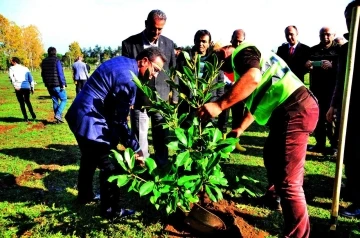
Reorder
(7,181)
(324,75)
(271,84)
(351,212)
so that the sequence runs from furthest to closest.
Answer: (324,75)
(7,181)
(351,212)
(271,84)

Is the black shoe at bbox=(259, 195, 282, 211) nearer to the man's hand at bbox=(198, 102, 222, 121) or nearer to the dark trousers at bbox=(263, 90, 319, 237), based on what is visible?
the dark trousers at bbox=(263, 90, 319, 237)

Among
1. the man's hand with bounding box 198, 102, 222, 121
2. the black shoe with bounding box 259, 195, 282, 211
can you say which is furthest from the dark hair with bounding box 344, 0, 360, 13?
the black shoe with bounding box 259, 195, 282, 211

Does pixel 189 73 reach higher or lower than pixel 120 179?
higher

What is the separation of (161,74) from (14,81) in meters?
6.41

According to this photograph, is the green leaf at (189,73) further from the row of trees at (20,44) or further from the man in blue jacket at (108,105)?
the row of trees at (20,44)

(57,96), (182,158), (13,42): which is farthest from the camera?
(13,42)

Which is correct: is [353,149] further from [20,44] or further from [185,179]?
[20,44]

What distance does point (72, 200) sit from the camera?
144 inches

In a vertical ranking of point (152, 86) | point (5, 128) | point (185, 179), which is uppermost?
point (152, 86)

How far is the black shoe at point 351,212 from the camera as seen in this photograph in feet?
10.3

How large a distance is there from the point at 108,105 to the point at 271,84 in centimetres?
154

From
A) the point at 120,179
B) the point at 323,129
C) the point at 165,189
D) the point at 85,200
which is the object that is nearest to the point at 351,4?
the point at 165,189

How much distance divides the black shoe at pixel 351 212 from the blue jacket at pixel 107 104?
2.40 metres

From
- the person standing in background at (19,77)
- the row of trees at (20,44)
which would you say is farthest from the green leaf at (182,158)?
the row of trees at (20,44)
